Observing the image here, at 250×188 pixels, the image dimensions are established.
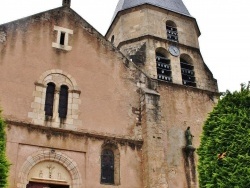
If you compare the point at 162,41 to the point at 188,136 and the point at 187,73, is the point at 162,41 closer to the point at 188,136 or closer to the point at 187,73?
the point at 187,73

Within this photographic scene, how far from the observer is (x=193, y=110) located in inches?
691

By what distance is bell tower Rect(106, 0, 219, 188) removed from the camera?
14.3 meters

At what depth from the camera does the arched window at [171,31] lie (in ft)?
67.1

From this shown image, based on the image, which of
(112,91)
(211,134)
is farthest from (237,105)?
(112,91)

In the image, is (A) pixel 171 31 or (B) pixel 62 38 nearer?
(B) pixel 62 38

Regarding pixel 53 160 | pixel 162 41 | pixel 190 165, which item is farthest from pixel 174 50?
pixel 53 160

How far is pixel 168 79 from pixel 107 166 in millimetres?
6314

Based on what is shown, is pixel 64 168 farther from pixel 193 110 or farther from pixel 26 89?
pixel 193 110

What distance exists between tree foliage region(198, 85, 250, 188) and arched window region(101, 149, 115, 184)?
405 centimetres

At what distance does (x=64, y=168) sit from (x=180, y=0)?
14525 mm

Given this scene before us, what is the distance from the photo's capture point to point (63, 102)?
563 inches

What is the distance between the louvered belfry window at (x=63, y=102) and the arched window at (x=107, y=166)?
2000 millimetres

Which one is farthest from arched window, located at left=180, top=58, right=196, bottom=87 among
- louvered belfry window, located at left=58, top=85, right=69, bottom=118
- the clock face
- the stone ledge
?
louvered belfry window, located at left=58, top=85, right=69, bottom=118

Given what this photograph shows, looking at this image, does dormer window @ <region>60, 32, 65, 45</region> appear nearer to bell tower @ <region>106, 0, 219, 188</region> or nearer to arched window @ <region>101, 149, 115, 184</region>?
bell tower @ <region>106, 0, 219, 188</region>
